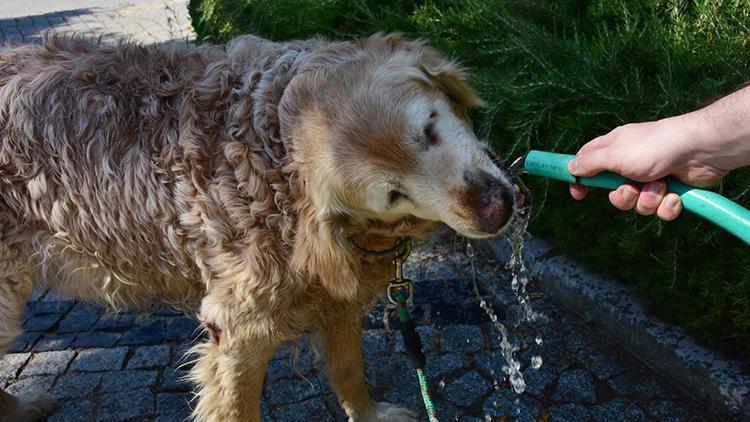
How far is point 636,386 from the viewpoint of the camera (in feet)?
11.3

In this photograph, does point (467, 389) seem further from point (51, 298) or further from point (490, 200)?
point (51, 298)

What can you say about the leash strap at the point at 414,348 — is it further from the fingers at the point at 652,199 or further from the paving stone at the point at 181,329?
the paving stone at the point at 181,329

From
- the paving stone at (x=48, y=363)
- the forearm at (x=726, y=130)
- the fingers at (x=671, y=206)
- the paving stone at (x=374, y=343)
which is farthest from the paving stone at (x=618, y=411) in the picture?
the paving stone at (x=48, y=363)

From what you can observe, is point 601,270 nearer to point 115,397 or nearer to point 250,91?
point 250,91

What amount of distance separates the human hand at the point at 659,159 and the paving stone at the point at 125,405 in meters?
2.71

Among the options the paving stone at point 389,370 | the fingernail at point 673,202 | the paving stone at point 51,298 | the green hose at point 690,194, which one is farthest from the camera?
the paving stone at point 51,298

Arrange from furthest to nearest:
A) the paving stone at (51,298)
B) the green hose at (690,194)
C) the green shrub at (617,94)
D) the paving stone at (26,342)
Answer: the paving stone at (51,298) → the paving stone at (26,342) → the green shrub at (617,94) → the green hose at (690,194)

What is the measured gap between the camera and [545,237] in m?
4.43

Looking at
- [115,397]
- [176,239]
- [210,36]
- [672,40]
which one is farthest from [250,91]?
[210,36]

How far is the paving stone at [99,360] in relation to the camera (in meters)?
3.91

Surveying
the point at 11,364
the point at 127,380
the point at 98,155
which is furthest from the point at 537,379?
the point at 11,364

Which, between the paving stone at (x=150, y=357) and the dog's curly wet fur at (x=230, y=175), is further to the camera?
the paving stone at (x=150, y=357)

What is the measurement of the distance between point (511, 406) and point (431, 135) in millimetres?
1743

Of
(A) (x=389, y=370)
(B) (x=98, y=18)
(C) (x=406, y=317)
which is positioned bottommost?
(B) (x=98, y=18)
